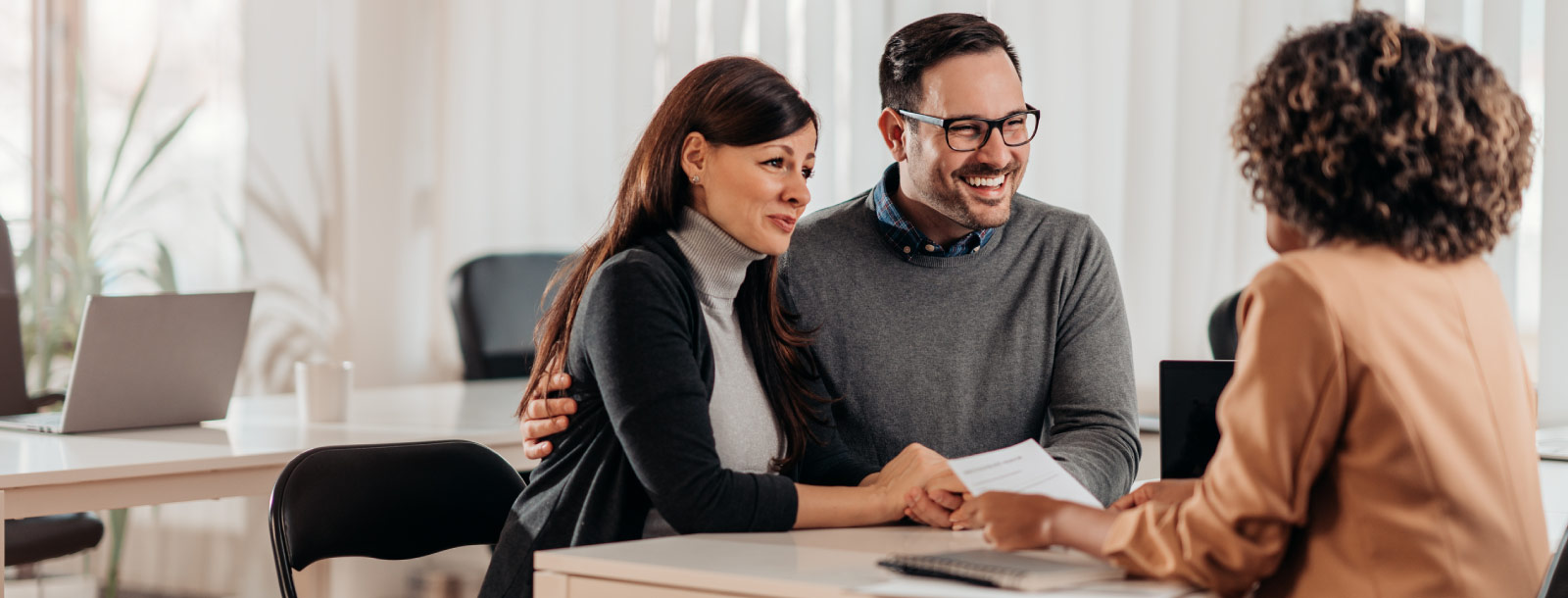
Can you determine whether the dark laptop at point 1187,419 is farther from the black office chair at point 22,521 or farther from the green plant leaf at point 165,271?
the green plant leaf at point 165,271

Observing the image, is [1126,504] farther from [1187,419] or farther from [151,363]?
[151,363]

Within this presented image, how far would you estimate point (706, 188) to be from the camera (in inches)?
68.7

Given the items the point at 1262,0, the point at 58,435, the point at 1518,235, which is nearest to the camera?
the point at 58,435

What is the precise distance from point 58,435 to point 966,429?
1.62 m

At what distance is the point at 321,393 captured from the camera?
2768 mm

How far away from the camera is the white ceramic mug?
2764mm

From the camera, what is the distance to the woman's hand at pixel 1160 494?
165cm

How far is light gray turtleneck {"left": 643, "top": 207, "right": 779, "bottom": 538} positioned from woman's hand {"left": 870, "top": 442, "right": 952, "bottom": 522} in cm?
16

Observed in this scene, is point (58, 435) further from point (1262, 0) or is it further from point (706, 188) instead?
point (1262, 0)

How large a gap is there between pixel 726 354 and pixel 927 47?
2.02 ft

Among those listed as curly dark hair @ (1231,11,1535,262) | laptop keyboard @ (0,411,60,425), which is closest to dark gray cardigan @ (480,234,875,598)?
curly dark hair @ (1231,11,1535,262)

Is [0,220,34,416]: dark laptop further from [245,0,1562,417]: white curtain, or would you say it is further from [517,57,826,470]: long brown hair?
[517,57,826,470]: long brown hair

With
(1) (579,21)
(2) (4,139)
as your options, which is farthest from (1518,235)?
(2) (4,139)

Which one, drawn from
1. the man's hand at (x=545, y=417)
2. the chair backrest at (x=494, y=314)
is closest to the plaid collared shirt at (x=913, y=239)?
the man's hand at (x=545, y=417)
